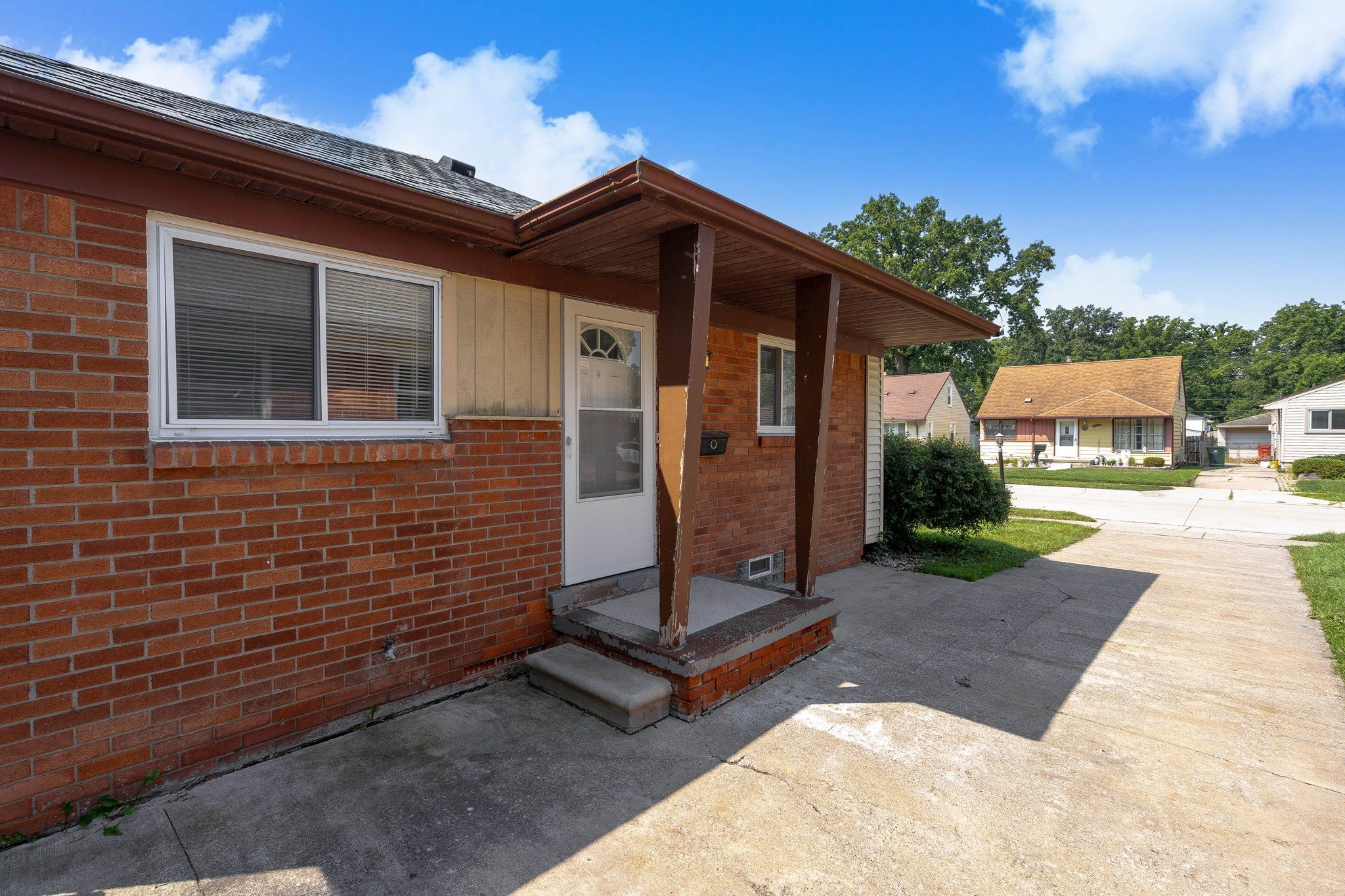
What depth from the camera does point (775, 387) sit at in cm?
643

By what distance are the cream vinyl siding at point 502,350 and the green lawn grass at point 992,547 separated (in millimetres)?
5697

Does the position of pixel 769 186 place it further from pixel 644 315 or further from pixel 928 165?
pixel 644 315

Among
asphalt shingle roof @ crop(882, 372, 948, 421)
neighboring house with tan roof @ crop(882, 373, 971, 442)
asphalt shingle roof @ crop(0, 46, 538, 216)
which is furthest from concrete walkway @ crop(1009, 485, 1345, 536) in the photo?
asphalt shingle roof @ crop(882, 372, 948, 421)

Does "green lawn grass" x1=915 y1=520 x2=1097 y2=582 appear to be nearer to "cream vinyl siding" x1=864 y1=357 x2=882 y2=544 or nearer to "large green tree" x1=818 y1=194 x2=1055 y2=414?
"cream vinyl siding" x1=864 y1=357 x2=882 y2=544

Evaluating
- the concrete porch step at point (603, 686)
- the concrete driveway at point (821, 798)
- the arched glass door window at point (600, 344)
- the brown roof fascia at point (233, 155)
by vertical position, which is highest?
the brown roof fascia at point (233, 155)

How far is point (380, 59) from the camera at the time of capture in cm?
741

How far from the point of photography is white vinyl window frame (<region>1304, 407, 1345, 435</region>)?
83.8 ft

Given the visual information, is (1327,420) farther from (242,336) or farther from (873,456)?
(242,336)

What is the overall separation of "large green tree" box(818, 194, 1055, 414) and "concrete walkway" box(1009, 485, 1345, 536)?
1703 cm

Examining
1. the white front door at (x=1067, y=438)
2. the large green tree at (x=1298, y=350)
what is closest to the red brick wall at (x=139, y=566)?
the white front door at (x=1067, y=438)

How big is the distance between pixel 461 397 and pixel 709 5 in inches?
325

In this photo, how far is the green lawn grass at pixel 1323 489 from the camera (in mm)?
15984

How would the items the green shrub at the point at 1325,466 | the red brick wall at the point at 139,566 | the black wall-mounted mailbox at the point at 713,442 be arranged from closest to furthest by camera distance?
1. the red brick wall at the point at 139,566
2. the black wall-mounted mailbox at the point at 713,442
3. the green shrub at the point at 1325,466

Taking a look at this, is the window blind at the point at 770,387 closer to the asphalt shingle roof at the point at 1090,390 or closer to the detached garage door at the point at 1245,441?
the asphalt shingle roof at the point at 1090,390
